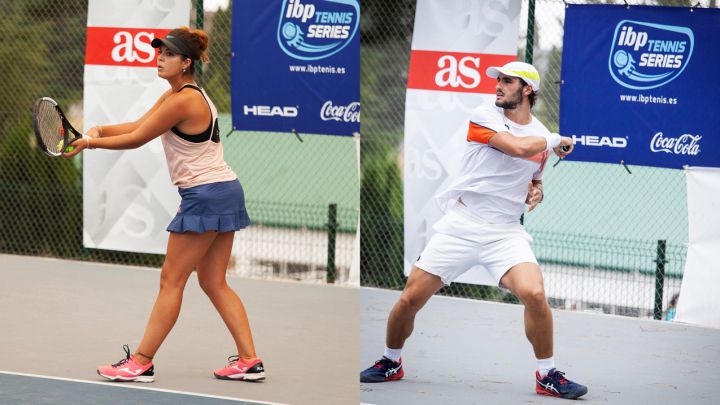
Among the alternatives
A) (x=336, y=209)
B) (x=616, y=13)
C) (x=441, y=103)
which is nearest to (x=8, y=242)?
(x=336, y=209)

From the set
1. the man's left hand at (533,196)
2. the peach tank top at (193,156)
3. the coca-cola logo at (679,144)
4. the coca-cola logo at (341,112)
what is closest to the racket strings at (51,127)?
the peach tank top at (193,156)

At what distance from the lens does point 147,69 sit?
11008mm

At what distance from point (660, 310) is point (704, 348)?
1.34 metres

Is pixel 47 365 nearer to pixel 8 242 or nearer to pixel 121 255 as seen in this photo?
pixel 121 255

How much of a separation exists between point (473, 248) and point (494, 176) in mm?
408

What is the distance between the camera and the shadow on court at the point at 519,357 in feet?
22.2

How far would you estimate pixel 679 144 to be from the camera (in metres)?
9.76

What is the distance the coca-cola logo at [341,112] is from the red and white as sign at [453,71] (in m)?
0.51

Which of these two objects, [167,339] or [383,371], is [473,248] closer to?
[383,371]

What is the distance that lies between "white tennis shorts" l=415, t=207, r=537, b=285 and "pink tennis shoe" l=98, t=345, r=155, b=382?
5.19 feet

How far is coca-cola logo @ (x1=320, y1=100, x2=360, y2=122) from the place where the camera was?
1052 centimetres

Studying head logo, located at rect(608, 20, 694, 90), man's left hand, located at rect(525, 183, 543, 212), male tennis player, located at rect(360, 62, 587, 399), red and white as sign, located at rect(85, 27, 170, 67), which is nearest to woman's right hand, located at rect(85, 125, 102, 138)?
male tennis player, located at rect(360, 62, 587, 399)

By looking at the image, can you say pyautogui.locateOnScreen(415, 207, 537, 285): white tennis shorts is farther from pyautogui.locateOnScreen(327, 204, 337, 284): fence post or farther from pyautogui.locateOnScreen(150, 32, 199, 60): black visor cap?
pyautogui.locateOnScreen(327, 204, 337, 284): fence post

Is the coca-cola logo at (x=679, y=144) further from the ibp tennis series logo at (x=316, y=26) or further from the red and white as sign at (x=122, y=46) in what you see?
the red and white as sign at (x=122, y=46)
